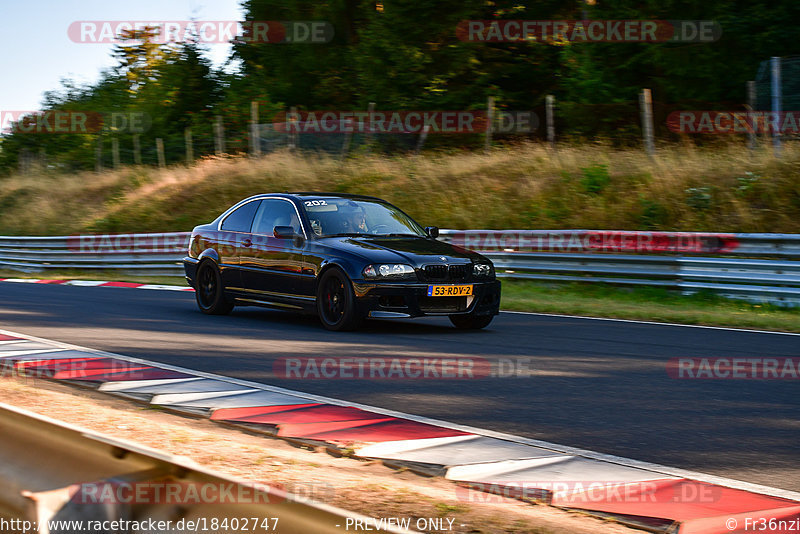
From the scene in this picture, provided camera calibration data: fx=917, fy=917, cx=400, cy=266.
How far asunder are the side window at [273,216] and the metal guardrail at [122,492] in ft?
26.2

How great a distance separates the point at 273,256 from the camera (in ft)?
36.5

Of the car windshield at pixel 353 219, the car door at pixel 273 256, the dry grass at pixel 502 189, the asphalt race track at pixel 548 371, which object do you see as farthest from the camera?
the dry grass at pixel 502 189

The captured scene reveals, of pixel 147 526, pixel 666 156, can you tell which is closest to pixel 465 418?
pixel 147 526

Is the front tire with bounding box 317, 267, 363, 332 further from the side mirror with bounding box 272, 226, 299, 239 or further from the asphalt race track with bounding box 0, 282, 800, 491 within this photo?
the side mirror with bounding box 272, 226, 299, 239

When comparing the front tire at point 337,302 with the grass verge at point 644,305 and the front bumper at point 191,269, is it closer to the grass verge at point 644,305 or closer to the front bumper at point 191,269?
the front bumper at point 191,269

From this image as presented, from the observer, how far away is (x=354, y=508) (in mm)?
3777

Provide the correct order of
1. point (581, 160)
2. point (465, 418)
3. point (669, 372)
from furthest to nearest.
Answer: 1. point (581, 160)
2. point (669, 372)
3. point (465, 418)

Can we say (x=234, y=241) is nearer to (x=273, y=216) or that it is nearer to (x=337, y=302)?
(x=273, y=216)

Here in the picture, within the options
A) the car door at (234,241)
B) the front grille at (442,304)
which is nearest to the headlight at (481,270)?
the front grille at (442,304)

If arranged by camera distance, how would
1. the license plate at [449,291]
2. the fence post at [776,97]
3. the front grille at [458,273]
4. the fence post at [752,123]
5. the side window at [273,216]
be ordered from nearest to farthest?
the license plate at [449,291]
the front grille at [458,273]
the side window at [273,216]
the fence post at [776,97]
the fence post at [752,123]

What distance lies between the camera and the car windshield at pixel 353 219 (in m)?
10.9

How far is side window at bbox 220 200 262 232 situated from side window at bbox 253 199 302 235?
0.45ft

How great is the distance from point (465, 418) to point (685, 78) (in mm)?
24234

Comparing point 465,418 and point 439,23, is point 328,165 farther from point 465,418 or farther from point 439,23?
point 465,418
